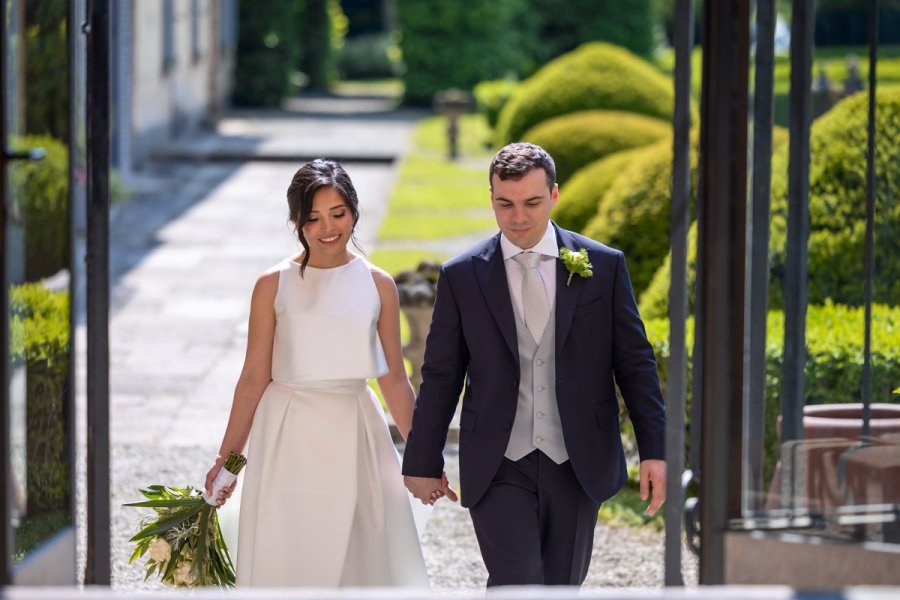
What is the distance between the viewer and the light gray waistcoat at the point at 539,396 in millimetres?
4219

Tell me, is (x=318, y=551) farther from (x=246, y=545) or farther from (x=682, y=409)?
(x=682, y=409)

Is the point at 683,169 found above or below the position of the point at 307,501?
above

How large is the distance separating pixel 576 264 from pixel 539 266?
0.40 feet

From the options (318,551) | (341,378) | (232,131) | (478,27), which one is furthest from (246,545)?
(478,27)

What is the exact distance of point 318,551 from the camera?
4.53m

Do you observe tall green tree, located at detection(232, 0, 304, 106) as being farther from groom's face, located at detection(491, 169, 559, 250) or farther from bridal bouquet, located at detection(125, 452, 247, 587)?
groom's face, located at detection(491, 169, 559, 250)

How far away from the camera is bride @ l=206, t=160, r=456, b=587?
4492 mm

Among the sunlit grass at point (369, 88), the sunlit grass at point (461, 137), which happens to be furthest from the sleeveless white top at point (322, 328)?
the sunlit grass at point (369, 88)

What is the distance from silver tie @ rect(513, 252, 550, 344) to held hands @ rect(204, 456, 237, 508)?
102 centimetres

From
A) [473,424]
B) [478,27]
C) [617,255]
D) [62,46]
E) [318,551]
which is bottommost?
[318,551]

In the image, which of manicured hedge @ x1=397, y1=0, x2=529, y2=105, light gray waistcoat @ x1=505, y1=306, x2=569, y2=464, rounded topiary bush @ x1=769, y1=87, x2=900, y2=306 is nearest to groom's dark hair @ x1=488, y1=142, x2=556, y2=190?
light gray waistcoat @ x1=505, y1=306, x2=569, y2=464

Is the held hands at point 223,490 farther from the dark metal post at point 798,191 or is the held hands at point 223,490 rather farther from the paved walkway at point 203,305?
the dark metal post at point 798,191

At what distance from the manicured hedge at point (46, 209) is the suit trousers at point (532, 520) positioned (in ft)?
4.51

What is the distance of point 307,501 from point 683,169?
1.63 metres
